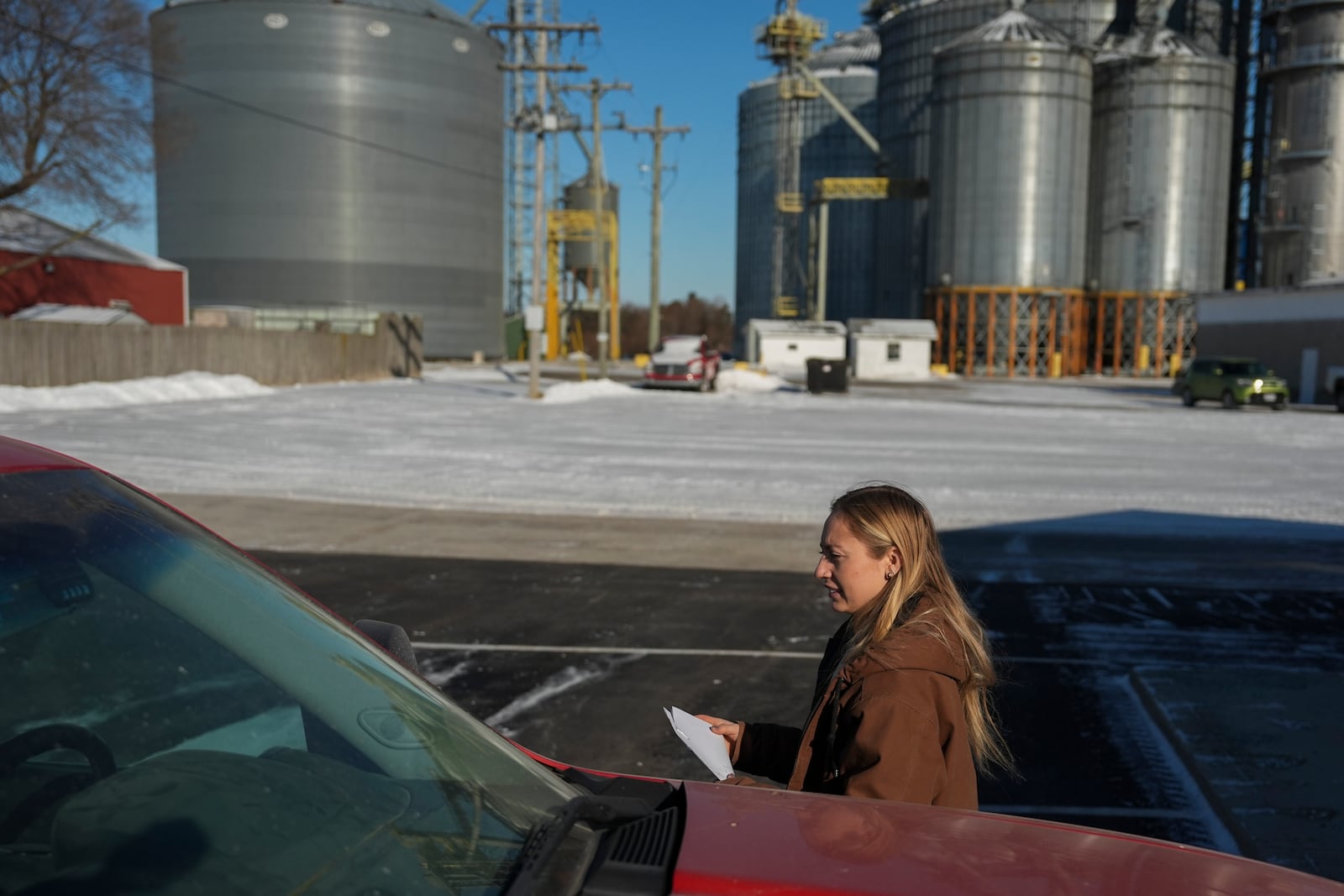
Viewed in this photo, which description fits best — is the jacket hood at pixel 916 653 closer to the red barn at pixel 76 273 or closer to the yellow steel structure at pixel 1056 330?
the red barn at pixel 76 273

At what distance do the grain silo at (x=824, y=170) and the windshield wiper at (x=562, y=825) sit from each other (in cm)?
6923

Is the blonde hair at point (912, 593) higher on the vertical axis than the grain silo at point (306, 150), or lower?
lower

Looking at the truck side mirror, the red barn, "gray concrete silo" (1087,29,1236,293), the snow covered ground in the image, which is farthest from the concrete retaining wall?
"gray concrete silo" (1087,29,1236,293)

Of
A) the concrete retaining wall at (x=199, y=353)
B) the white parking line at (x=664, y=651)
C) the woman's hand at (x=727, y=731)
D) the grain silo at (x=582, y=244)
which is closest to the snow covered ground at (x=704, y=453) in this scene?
the concrete retaining wall at (x=199, y=353)

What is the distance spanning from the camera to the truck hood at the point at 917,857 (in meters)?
1.72

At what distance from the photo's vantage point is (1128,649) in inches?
298

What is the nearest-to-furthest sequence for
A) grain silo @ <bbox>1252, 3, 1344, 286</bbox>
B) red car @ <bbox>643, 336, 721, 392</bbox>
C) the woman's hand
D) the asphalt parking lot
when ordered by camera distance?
the woman's hand < the asphalt parking lot < red car @ <bbox>643, 336, 721, 392</bbox> < grain silo @ <bbox>1252, 3, 1344, 286</bbox>

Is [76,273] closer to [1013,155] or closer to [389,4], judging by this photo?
[389,4]

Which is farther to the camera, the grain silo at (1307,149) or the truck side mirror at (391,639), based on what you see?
the grain silo at (1307,149)

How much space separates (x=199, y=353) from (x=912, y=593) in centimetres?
3510

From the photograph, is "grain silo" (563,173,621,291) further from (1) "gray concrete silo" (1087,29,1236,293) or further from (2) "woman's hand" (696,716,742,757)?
(2) "woman's hand" (696,716,742,757)

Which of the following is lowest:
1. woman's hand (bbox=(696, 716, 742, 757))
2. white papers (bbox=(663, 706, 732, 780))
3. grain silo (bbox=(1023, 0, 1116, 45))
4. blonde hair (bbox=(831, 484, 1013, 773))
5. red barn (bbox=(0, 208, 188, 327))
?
woman's hand (bbox=(696, 716, 742, 757))

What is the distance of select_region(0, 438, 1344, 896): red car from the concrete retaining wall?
97.8 ft

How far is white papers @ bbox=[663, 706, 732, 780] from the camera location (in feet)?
8.59
